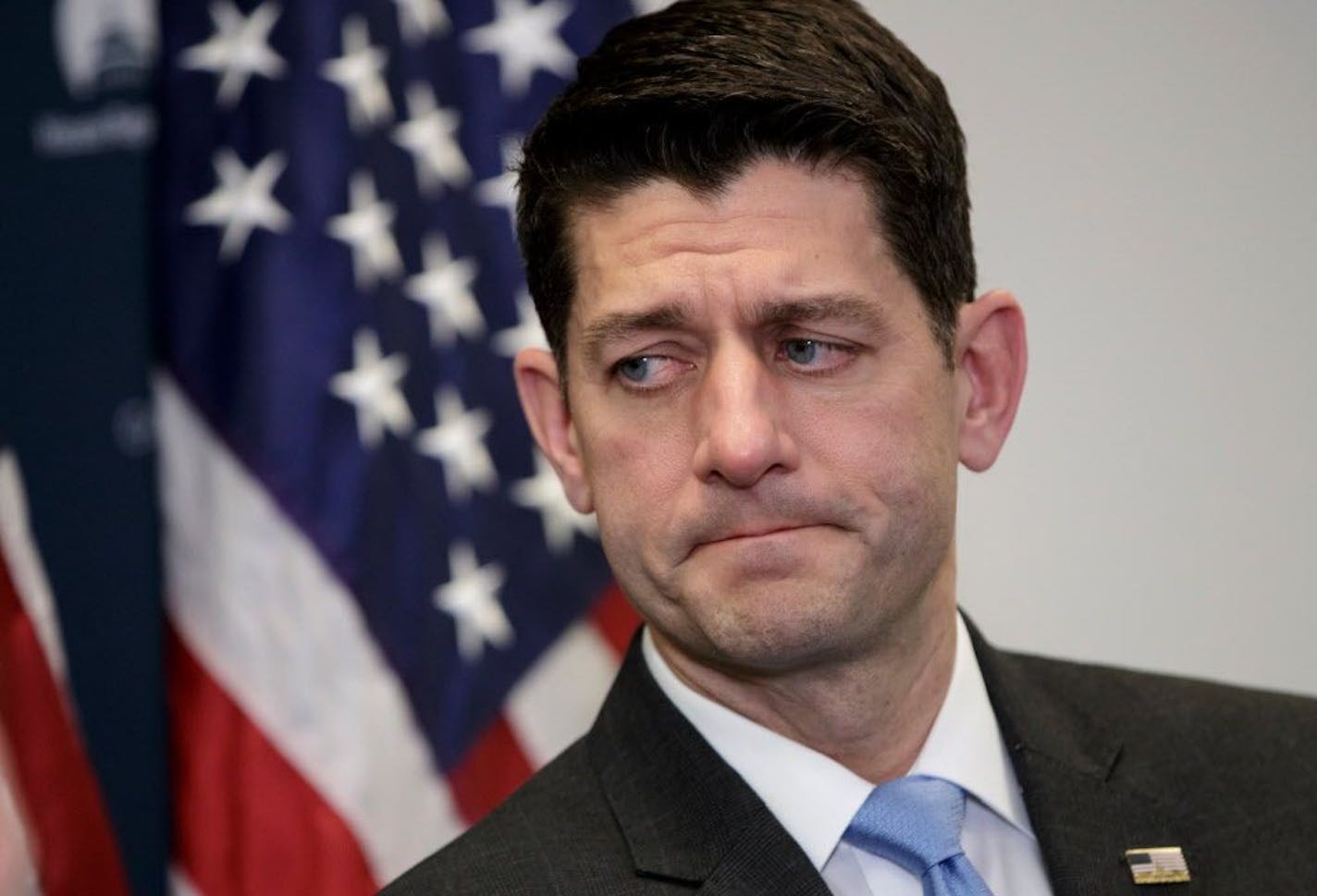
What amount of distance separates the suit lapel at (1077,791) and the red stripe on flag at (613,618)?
976mm

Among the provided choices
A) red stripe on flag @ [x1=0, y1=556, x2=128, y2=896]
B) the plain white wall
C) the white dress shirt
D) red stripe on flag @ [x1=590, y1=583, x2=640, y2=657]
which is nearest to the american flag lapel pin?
the white dress shirt

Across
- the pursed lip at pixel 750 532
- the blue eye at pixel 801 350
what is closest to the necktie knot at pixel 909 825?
the pursed lip at pixel 750 532

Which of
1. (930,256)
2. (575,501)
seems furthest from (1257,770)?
(575,501)

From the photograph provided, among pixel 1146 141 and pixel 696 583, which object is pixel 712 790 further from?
pixel 1146 141

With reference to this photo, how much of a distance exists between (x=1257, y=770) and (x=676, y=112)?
4.11 feet

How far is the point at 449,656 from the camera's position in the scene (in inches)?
125

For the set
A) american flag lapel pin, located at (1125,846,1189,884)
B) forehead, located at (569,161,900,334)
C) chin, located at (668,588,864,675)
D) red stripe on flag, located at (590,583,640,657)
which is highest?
forehead, located at (569,161,900,334)

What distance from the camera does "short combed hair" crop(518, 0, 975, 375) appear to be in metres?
2.12

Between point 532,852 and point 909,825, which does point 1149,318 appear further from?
point 532,852

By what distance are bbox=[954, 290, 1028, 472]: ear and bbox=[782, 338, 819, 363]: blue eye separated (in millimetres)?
323

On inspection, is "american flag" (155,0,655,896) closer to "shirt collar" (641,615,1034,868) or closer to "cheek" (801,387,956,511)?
"shirt collar" (641,615,1034,868)

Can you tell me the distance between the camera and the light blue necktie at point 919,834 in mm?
2094

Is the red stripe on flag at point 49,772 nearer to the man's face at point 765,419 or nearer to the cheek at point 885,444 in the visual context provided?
the man's face at point 765,419

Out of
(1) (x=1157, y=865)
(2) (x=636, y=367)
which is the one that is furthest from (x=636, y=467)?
(1) (x=1157, y=865)
